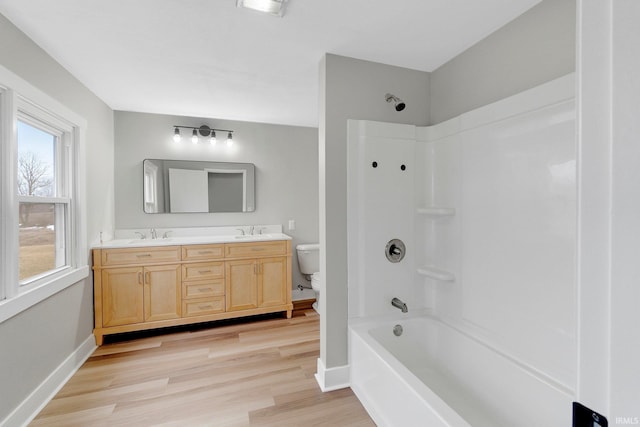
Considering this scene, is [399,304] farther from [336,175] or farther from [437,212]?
[336,175]

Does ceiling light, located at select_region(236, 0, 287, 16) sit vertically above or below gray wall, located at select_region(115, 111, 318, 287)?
above

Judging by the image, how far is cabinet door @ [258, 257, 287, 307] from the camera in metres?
3.10

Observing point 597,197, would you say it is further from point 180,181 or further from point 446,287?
point 180,181

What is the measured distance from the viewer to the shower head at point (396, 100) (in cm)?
206

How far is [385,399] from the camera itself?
1569 mm

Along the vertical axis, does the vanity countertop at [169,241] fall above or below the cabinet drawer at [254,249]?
above

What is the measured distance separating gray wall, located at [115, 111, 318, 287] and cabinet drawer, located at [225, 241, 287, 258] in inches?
22.4

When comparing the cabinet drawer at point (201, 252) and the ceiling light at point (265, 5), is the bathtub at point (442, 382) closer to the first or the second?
the cabinet drawer at point (201, 252)

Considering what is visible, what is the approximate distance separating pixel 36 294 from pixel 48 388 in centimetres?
68

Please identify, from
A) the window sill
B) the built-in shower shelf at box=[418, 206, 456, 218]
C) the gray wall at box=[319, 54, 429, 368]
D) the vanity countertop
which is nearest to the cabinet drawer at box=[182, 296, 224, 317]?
the vanity countertop

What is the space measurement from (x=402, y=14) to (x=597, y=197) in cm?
164

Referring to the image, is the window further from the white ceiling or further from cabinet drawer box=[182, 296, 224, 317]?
cabinet drawer box=[182, 296, 224, 317]

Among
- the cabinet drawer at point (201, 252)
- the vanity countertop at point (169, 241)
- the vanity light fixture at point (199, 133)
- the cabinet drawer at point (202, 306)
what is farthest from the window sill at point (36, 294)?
the vanity light fixture at point (199, 133)

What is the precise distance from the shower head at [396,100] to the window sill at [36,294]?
8.80ft
